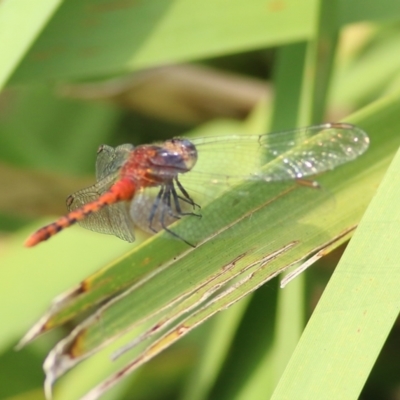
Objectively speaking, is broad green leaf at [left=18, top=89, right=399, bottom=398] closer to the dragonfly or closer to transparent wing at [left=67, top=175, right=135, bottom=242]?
the dragonfly

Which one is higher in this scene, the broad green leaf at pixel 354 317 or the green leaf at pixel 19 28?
the green leaf at pixel 19 28

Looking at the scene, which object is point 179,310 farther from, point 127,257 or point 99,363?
point 99,363

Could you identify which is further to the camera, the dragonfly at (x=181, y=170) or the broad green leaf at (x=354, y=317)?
the dragonfly at (x=181, y=170)

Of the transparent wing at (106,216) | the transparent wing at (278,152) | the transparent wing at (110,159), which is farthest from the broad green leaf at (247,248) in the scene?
the transparent wing at (110,159)

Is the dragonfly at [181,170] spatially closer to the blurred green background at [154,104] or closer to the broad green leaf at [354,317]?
the blurred green background at [154,104]

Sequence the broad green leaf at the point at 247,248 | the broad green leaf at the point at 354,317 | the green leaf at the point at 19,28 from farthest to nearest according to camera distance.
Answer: the green leaf at the point at 19,28, the broad green leaf at the point at 247,248, the broad green leaf at the point at 354,317

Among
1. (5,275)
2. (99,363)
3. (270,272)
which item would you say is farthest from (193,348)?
(270,272)

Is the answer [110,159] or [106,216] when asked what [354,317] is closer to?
[106,216]
